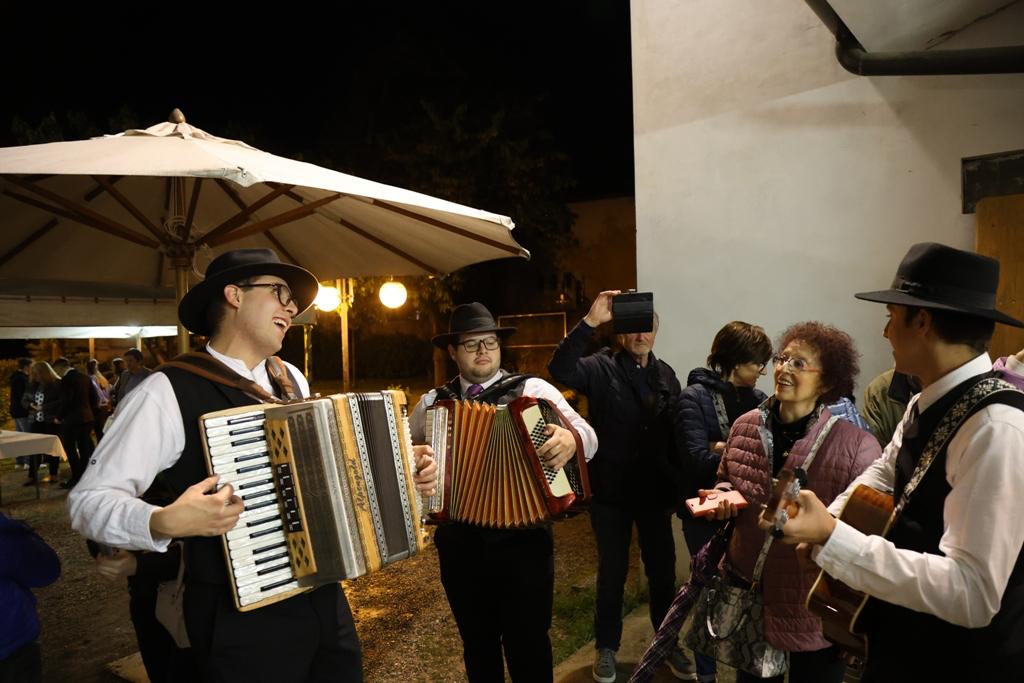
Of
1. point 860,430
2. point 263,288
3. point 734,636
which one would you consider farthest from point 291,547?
point 860,430

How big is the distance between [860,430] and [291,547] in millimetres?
2258

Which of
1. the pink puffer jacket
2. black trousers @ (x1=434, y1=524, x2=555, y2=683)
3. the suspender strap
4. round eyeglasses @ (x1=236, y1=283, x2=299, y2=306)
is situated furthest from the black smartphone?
the suspender strap

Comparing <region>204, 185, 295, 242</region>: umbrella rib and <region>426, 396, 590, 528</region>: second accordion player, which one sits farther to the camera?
A: <region>204, 185, 295, 242</region>: umbrella rib

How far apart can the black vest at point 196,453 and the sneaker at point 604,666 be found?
2545 mm

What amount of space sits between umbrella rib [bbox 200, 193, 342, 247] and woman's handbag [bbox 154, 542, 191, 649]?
1.62 metres

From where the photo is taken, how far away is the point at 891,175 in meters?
4.23

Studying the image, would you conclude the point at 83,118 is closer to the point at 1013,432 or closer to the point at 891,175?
the point at 891,175

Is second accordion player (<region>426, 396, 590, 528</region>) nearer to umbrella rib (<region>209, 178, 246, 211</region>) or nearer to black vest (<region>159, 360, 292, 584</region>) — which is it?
black vest (<region>159, 360, 292, 584</region>)

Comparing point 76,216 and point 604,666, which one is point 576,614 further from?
point 76,216

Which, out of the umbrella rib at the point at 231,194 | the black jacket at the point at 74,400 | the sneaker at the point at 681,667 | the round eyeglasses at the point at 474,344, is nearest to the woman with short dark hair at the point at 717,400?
the sneaker at the point at 681,667

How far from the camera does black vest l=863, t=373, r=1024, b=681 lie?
1614 millimetres

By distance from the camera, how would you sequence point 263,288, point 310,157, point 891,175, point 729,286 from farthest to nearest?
point 310,157 < point 729,286 < point 891,175 < point 263,288

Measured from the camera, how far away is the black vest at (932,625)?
161cm

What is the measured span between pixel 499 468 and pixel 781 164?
325 cm
